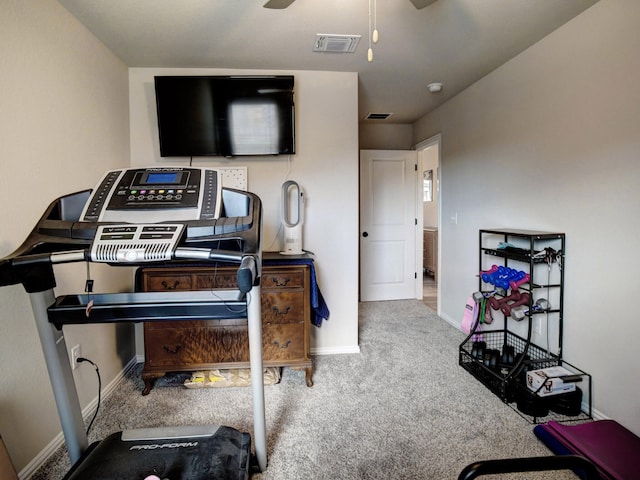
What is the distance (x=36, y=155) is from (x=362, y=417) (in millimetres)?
2316

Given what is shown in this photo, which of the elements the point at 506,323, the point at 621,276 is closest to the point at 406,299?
the point at 506,323

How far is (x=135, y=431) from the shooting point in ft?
5.16

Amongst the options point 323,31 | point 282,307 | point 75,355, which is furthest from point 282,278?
point 323,31

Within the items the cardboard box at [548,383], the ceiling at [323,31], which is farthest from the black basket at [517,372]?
the ceiling at [323,31]

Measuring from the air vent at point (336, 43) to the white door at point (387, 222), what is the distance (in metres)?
2.14

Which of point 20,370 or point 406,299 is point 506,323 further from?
point 20,370

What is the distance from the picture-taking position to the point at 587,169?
6.68ft

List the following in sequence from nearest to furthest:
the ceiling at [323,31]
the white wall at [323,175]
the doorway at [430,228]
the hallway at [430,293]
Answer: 1. the ceiling at [323,31]
2. the white wall at [323,175]
3. the hallway at [430,293]
4. the doorway at [430,228]

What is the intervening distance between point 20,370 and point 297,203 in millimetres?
2009

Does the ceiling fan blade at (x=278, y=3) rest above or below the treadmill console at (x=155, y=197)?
above

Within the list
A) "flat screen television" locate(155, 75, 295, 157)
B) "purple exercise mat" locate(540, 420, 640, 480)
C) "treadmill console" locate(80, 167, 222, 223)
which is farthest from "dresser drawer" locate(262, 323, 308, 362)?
"purple exercise mat" locate(540, 420, 640, 480)

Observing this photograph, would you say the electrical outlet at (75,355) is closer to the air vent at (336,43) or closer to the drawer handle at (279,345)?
the drawer handle at (279,345)

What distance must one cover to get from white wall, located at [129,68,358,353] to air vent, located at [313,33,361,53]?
0.40 metres

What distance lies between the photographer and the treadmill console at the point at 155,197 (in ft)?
4.34
